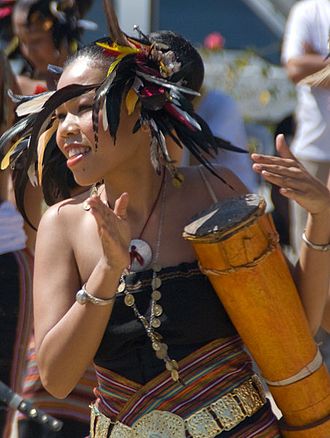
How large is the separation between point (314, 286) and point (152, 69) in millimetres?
657

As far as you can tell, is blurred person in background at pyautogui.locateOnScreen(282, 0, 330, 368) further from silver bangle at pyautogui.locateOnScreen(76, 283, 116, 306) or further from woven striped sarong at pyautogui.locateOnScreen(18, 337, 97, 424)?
silver bangle at pyautogui.locateOnScreen(76, 283, 116, 306)

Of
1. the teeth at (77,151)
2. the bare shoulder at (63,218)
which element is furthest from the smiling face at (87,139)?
the bare shoulder at (63,218)

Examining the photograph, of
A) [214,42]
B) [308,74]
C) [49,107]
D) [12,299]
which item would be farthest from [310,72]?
[49,107]

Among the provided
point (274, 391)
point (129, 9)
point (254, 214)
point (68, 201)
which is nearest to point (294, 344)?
point (274, 391)

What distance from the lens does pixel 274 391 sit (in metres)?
2.79

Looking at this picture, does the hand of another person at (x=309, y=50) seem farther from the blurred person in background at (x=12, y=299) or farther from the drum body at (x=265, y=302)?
the drum body at (x=265, y=302)

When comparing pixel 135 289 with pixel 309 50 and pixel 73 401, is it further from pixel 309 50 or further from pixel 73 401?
pixel 309 50

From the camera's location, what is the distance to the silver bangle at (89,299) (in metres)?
2.64

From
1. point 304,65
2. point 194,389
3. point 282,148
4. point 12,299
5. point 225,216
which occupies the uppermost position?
point 282,148

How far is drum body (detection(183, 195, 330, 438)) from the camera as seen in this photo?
2.69 m

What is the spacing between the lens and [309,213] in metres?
2.80

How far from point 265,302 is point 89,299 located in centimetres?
40

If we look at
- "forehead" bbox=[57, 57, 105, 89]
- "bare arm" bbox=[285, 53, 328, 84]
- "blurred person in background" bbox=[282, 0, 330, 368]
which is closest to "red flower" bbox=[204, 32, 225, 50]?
"blurred person in background" bbox=[282, 0, 330, 368]

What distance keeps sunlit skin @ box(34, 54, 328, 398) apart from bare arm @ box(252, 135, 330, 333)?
0.02 m
